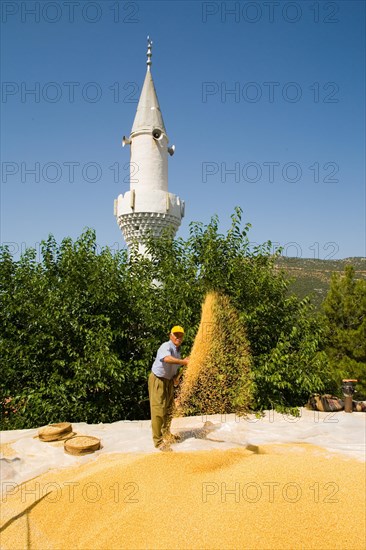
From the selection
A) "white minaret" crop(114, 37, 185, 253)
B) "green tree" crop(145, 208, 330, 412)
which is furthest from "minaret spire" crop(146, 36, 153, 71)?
"green tree" crop(145, 208, 330, 412)

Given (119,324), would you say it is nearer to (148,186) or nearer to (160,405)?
(160,405)

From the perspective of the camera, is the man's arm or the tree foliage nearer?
the man's arm

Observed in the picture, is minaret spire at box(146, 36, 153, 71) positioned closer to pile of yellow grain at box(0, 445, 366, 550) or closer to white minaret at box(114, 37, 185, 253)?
white minaret at box(114, 37, 185, 253)

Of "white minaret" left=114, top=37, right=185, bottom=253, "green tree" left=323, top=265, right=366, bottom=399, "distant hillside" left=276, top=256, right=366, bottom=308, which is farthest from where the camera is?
"distant hillside" left=276, top=256, right=366, bottom=308

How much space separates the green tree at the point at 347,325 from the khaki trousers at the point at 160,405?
10.9m

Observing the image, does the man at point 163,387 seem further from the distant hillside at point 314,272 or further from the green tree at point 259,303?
the distant hillside at point 314,272

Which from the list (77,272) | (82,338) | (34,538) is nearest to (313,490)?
(34,538)

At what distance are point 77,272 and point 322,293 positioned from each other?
50958mm

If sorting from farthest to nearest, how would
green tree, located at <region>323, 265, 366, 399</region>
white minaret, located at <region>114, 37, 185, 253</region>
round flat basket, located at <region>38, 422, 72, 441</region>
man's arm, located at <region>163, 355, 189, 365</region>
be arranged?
green tree, located at <region>323, 265, 366, 399</region> → white minaret, located at <region>114, 37, 185, 253</region> → round flat basket, located at <region>38, 422, 72, 441</region> → man's arm, located at <region>163, 355, 189, 365</region>

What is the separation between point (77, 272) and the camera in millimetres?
8188

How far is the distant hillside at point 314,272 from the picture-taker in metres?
55.9

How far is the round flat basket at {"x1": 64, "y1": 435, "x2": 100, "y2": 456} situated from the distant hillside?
48452mm

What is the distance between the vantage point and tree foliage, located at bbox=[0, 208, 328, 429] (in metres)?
7.32

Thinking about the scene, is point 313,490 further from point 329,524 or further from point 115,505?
point 115,505
